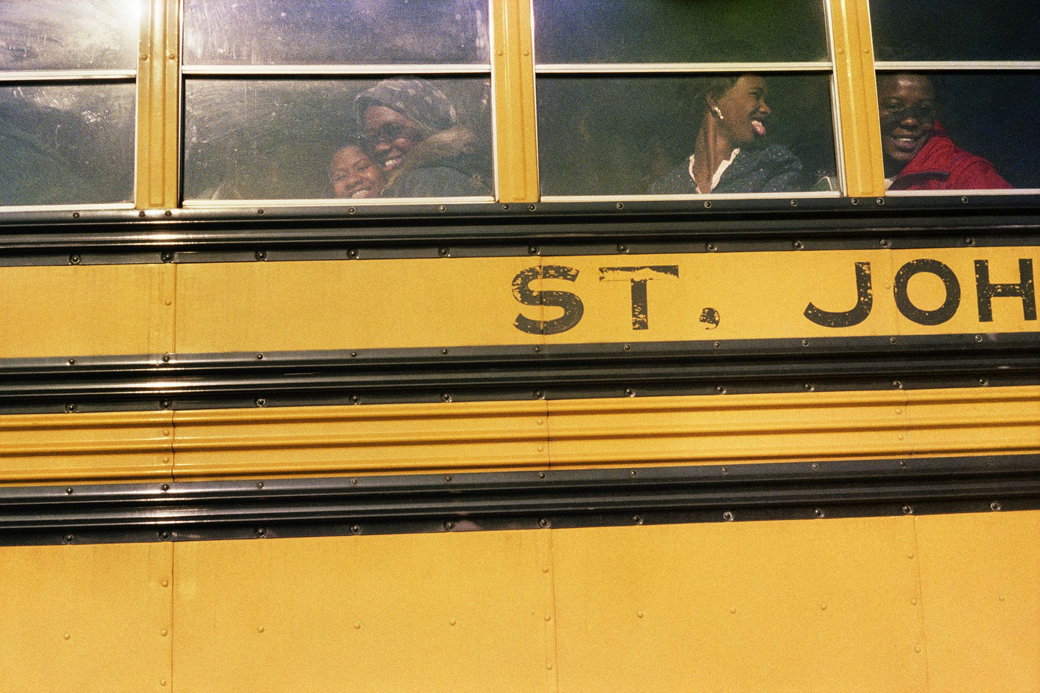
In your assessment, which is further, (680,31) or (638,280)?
(680,31)

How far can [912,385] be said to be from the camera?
2234 millimetres

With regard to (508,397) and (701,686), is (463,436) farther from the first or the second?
(701,686)

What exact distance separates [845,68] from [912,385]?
878 mm

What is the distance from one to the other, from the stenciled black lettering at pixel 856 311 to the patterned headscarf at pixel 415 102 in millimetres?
1081

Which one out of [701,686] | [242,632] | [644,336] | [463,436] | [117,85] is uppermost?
[117,85]

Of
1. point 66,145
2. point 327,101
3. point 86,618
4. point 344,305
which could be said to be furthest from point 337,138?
point 86,618

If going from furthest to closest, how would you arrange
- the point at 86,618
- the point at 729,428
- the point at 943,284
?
the point at 943,284 < the point at 729,428 < the point at 86,618

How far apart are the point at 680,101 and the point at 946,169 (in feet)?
2.51

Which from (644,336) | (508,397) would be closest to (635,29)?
(644,336)

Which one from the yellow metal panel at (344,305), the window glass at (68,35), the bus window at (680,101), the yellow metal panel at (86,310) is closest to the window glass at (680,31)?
the bus window at (680,101)

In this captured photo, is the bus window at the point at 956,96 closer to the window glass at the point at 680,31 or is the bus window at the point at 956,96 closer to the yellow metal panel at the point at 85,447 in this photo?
the window glass at the point at 680,31

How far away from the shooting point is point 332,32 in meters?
2.27

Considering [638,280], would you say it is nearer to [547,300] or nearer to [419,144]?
[547,300]

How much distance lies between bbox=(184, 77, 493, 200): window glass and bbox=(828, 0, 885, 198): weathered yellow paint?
967 mm
